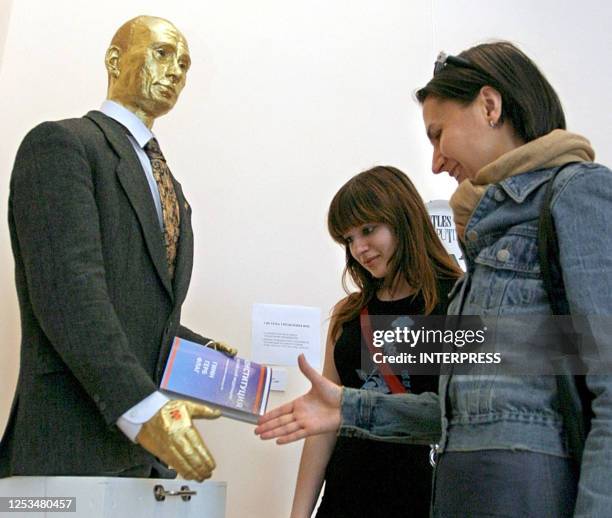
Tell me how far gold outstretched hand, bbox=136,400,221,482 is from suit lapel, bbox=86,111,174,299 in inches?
9.3

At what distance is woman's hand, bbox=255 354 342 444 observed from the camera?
1002 millimetres

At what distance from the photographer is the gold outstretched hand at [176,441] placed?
869 mm

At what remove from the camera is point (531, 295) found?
0.77 m

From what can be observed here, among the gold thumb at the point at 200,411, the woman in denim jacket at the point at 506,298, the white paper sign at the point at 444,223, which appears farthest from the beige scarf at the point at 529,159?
the white paper sign at the point at 444,223

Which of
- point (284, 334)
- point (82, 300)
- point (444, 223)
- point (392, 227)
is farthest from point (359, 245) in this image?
point (82, 300)

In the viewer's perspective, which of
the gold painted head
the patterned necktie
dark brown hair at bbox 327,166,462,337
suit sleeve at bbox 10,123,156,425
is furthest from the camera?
dark brown hair at bbox 327,166,462,337

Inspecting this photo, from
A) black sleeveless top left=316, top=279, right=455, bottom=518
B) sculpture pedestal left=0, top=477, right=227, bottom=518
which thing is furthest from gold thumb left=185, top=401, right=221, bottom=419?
black sleeveless top left=316, top=279, right=455, bottom=518

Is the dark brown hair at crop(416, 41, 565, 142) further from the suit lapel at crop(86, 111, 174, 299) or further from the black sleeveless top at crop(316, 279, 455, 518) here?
the black sleeveless top at crop(316, 279, 455, 518)

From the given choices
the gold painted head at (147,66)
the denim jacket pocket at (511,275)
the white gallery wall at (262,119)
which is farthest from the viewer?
the white gallery wall at (262,119)

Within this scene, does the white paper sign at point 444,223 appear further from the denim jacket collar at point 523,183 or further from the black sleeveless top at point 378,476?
the denim jacket collar at point 523,183

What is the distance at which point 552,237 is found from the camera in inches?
30.0

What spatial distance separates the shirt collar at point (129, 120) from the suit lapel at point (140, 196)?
6 centimetres

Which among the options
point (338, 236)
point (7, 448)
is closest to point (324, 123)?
point (338, 236)

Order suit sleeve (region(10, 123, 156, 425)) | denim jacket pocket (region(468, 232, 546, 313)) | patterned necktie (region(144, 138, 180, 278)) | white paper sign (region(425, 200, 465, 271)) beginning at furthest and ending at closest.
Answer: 1. white paper sign (region(425, 200, 465, 271))
2. patterned necktie (region(144, 138, 180, 278))
3. suit sleeve (region(10, 123, 156, 425))
4. denim jacket pocket (region(468, 232, 546, 313))
